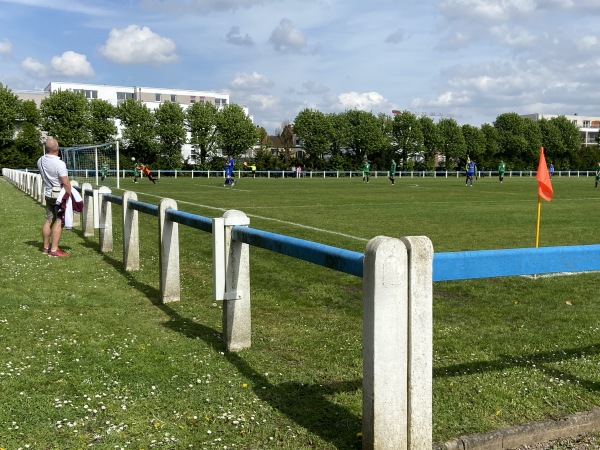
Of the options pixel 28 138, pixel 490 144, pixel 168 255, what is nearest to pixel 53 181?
pixel 168 255

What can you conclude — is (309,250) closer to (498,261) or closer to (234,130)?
(498,261)

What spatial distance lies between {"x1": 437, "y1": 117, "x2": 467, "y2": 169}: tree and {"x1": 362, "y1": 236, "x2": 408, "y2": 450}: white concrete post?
95524mm

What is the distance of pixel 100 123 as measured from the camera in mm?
78750

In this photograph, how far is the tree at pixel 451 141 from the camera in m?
96.1

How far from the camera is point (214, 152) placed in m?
84.4

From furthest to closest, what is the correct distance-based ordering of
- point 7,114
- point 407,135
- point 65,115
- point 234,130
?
point 407,135 < point 234,130 < point 65,115 < point 7,114

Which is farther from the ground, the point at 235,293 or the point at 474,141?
the point at 474,141

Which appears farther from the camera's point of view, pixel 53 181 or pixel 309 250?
pixel 53 181

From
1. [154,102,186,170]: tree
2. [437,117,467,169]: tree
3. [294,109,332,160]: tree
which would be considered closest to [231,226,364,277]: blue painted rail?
[154,102,186,170]: tree

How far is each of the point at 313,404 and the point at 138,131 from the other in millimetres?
80082

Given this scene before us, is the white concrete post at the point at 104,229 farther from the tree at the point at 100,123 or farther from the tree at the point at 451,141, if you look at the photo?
the tree at the point at 451,141

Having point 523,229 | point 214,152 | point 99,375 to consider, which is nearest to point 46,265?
point 99,375

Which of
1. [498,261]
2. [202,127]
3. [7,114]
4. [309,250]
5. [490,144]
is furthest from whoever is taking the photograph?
[490,144]

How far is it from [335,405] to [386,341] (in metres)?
1.05
